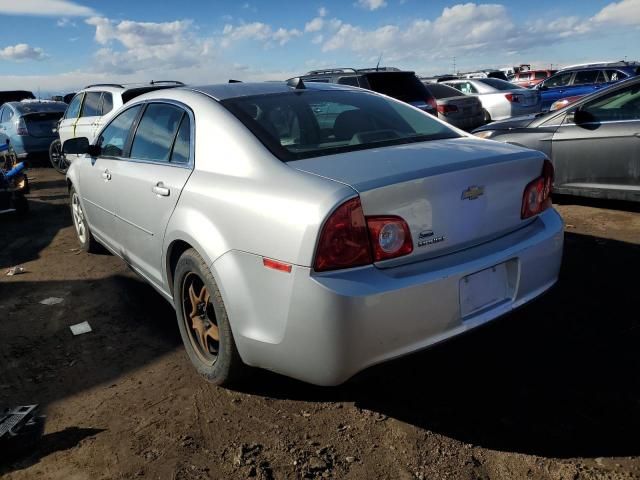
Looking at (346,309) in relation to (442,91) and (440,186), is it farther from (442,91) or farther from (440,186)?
(442,91)

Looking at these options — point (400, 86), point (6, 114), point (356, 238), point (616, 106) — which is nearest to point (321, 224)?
point (356, 238)

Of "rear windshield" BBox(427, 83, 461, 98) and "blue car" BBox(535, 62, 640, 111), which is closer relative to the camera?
"rear windshield" BBox(427, 83, 461, 98)

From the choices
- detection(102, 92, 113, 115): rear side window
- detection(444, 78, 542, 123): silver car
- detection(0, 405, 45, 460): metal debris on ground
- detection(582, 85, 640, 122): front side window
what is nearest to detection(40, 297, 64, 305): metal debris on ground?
detection(0, 405, 45, 460): metal debris on ground

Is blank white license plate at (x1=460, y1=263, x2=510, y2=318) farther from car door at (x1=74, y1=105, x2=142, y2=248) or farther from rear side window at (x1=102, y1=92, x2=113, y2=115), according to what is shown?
rear side window at (x1=102, y1=92, x2=113, y2=115)

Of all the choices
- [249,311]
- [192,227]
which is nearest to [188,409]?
[249,311]

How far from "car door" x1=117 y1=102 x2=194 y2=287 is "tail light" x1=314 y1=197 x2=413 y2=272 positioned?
1199mm

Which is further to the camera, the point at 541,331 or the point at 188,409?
the point at 541,331

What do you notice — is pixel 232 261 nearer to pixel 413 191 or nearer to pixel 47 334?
pixel 413 191

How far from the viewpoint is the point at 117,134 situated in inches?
167

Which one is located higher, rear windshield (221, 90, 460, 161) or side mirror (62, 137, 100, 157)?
rear windshield (221, 90, 460, 161)

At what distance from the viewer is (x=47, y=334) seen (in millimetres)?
3781

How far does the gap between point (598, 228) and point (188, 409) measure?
4.48m

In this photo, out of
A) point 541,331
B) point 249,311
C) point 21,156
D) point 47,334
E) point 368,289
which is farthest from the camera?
point 21,156

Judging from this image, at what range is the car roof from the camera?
10.6ft
